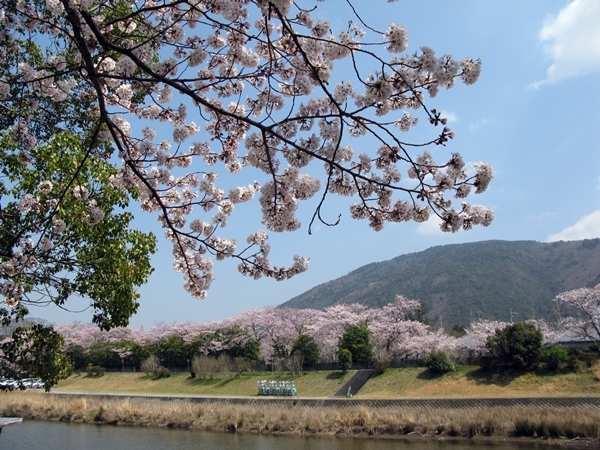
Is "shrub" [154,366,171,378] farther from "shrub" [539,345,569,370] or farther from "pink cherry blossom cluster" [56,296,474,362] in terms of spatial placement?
"shrub" [539,345,569,370]

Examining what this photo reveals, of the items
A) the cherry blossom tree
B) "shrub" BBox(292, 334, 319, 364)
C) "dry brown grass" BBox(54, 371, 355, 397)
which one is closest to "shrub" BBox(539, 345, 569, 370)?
the cherry blossom tree

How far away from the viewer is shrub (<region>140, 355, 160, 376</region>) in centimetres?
3134

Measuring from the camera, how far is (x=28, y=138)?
487cm

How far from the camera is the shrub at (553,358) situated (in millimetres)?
19797

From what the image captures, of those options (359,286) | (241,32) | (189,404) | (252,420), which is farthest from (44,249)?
(359,286)

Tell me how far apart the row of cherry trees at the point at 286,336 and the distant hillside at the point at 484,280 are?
33.1 m

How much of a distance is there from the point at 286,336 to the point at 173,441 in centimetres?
1790

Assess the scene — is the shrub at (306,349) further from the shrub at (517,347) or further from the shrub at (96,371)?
the shrub at (96,371)

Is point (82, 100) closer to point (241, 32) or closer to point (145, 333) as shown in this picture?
point (241, 32)

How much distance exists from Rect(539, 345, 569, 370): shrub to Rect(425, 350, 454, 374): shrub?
3.83 metres

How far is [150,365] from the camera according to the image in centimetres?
3139

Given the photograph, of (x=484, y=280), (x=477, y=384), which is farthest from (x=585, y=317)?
(x=484, y=280)

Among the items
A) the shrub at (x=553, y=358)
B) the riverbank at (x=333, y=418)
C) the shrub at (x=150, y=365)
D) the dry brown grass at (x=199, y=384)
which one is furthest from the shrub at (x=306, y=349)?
the shrub at (x=553, y=358)

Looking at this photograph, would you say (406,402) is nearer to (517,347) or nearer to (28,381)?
(517,347)
